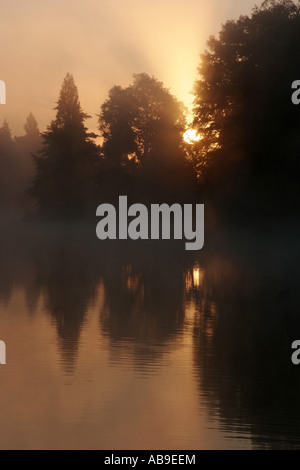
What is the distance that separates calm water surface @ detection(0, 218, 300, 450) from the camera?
1032 centimetres

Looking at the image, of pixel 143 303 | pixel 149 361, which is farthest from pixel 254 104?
pixel 149 361

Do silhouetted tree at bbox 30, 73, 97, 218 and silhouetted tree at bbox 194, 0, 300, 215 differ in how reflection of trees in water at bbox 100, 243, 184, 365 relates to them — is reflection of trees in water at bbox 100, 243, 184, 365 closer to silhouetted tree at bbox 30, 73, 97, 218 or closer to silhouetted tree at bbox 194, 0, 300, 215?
silhouetted tree at bbox 194, 0, 300, 215

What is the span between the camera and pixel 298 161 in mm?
58062

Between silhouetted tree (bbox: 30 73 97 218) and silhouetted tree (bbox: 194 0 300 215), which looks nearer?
silhouetted tree (bbox: 194 0 300 215)

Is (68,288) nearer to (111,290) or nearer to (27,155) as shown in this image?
(111,290)

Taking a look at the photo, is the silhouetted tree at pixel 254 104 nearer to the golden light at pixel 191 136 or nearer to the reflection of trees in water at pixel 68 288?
the golden light at pixel 191 136

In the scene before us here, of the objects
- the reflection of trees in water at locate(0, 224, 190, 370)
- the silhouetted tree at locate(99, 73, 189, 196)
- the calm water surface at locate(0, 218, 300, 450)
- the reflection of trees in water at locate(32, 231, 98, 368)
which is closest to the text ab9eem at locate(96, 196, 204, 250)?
the silhouetted tree at locate(99, 73, 189, 196)

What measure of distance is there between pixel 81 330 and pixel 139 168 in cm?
7386

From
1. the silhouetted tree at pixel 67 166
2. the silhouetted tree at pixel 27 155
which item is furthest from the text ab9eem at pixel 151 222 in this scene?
the silhouetted tree at pixel 27 155

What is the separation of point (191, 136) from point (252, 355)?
64261 mm

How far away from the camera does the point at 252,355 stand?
15.3m

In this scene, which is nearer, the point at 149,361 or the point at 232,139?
the point at 149,361

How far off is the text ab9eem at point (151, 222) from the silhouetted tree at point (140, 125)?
3.52m

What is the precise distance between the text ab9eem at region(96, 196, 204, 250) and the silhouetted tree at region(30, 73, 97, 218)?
6.64m
